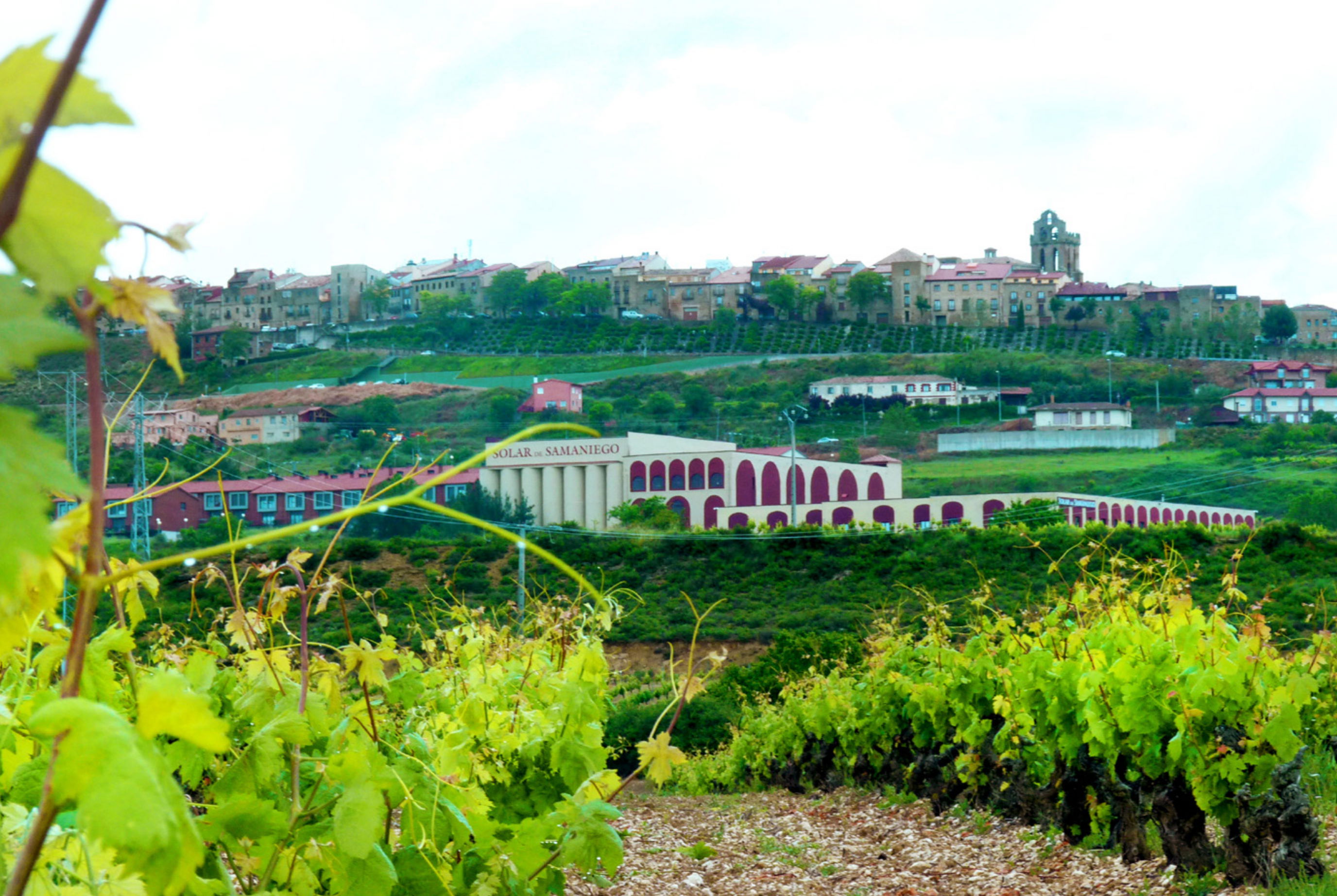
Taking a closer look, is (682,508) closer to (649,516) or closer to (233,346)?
(649,516)

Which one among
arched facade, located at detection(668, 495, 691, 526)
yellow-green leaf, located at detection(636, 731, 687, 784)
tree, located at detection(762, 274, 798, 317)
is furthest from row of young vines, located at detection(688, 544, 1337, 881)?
tree, located at detection(762, 274, 798, 317)

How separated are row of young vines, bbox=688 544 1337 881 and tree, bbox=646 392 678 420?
164ft

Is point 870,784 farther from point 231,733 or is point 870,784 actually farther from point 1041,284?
Answer: point 1041,284

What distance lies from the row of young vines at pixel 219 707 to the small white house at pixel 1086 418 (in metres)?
50.5

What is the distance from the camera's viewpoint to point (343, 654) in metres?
2.03

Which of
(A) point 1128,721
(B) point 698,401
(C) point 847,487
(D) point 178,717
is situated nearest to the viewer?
(D) point 178,717

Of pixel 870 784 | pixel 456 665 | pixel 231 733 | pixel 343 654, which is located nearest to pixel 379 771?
pixel 343 654

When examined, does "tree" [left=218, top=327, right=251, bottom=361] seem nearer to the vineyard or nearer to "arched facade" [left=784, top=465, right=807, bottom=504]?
"arched facade" [left=784, top=465, right=807, bottom=504]

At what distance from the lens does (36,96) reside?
17.5 inches

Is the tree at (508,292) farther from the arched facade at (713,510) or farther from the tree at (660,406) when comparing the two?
the arched facade at (713,510)

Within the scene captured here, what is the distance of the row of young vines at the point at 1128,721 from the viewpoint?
374 cm

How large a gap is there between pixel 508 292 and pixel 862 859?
232 ft

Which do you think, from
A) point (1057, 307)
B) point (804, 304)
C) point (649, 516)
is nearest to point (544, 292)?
point (804, 304)

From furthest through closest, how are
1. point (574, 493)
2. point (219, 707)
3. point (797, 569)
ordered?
point (574, 493), point (797, 569), point (219, 707)
